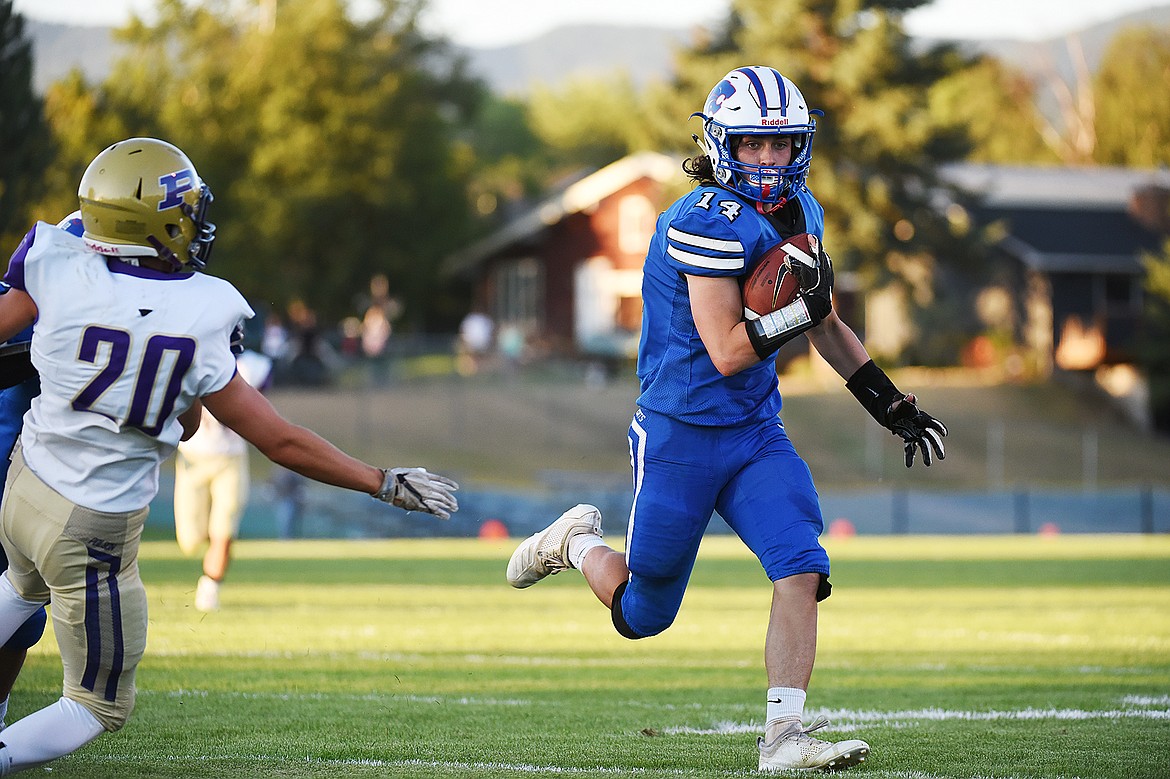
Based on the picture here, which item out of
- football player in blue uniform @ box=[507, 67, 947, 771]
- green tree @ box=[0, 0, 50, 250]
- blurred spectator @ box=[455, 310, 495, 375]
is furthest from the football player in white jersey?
blurred spectator @ box=[455, 310, 495, 375]

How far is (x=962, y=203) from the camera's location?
33688 mm

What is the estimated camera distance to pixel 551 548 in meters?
5.63

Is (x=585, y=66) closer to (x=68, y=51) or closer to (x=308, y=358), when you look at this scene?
(x=308, y=358)

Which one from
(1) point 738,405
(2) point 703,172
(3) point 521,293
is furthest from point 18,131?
(3) point 521,293

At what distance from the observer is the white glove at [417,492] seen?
417 centimetres

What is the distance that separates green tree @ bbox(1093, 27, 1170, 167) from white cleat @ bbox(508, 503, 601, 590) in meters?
47.5

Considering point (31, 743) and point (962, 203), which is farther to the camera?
point (962, 203)

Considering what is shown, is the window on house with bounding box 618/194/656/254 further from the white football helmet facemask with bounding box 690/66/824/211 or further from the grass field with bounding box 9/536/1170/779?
the white football helmet facemask with bounding box 690/66/824/211

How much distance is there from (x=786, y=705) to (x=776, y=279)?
132cm

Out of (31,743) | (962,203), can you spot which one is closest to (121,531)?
(31,743)

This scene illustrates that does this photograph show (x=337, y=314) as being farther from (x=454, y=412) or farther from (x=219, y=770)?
(x=219, y=770)

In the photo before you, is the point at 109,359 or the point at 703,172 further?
the point at 703,172

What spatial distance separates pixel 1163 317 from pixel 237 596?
24988mm

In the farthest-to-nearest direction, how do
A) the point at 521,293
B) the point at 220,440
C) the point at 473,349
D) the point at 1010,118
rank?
the point at 1010,118 → the point at 521,293 → the point at 473,349 → the point at 220,440
